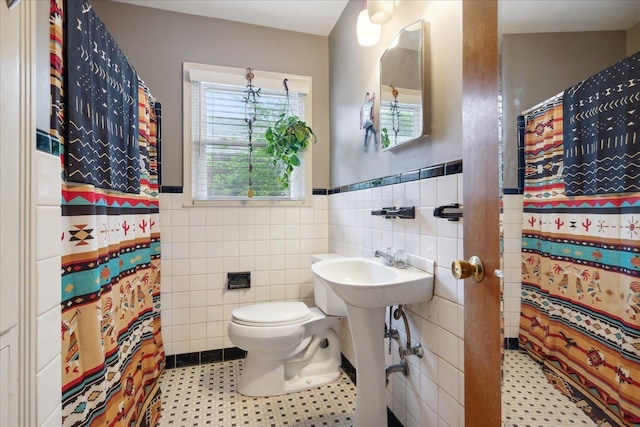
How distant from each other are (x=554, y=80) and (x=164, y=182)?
2282 millimetres

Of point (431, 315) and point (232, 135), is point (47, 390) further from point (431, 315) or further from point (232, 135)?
point (232, 135)

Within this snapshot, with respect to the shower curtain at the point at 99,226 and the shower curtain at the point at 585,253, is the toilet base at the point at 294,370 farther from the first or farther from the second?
the shower curtain at the point at 585,253

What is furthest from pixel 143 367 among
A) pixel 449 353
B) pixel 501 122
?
pixel 501 122

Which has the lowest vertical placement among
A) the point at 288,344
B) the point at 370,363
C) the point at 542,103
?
the point at 288,344

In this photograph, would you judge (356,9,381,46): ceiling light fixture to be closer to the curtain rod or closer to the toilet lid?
the curtain rod

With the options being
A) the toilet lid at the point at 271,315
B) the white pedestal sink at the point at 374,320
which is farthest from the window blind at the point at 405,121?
the toilet lid at the point at 271,315

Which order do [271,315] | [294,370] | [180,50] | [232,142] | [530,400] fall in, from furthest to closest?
1. [232,142]
2. [180,50]
3. [294,370]
4. [271,315]
5. [530,400]

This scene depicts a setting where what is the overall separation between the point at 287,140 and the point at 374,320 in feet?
4.93

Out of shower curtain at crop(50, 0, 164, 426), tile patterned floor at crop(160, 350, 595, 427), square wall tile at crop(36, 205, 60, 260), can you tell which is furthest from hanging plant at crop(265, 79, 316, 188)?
square wall tile at crop(36, 205, 60, 260)

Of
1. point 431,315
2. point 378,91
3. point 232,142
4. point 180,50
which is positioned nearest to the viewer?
point 431,315

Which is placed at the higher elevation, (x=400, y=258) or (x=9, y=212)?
(x=9, y=212)

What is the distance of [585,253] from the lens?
0.50 meters

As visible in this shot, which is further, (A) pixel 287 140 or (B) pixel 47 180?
(A) pixel 287 140

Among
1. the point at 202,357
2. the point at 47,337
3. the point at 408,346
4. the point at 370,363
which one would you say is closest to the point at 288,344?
the point at 370,363
